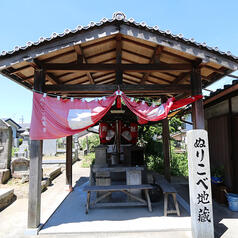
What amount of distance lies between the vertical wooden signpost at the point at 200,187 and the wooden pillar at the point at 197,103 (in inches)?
31.9

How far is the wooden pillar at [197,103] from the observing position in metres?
4.77

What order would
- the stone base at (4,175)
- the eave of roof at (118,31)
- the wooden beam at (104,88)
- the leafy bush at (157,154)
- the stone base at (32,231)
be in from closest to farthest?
the stone base at (32,231) → the eave of roof at (118,31) → the wooden beam at (104,88) → the stone base at (4,175) → the leafy bush at (157,154)

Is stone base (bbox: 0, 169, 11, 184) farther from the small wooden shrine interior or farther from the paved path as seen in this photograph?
the small wooden shrine interior

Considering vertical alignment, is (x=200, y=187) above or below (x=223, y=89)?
below

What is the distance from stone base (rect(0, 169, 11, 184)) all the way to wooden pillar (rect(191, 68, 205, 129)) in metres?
9.65

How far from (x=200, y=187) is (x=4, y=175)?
31.2 ft

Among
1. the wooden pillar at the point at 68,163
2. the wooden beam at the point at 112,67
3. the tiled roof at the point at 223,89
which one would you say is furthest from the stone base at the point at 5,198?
the tiled roof at the point at 223,89

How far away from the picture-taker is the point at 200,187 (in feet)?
12.8

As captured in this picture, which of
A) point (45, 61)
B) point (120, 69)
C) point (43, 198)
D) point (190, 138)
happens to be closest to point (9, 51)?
point (45, 61)

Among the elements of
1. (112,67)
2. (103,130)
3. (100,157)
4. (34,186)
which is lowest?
(34,186)

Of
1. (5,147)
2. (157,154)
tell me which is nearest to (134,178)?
(157,154)

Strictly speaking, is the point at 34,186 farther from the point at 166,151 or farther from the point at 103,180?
the point at 166,151

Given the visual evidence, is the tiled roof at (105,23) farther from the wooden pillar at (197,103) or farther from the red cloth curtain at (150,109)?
the red cloth curtain at (150,109)

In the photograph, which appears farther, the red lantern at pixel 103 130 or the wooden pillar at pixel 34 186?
the red lantern at pixel 103 130
